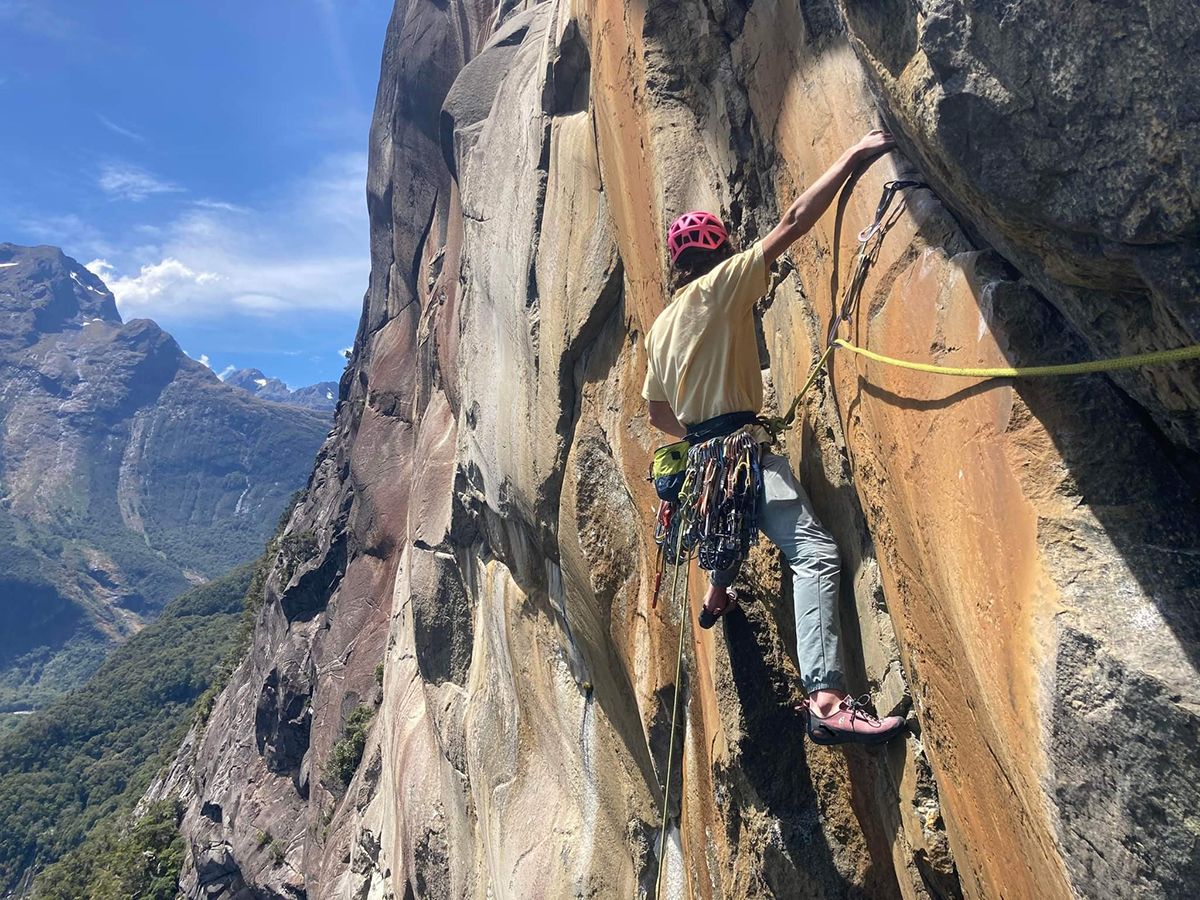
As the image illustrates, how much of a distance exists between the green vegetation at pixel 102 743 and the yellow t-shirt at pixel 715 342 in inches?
1971

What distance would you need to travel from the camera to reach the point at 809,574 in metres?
3.87

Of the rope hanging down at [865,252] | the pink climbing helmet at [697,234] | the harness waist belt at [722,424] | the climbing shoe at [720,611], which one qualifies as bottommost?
the climbing shoe at [720,611]

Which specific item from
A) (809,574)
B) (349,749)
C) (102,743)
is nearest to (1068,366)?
(809,574)

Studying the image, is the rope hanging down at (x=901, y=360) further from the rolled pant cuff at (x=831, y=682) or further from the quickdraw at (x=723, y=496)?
the rolled pant cuff at (x=831, y=682)

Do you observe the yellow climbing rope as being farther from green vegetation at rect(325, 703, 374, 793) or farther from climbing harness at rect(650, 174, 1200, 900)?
green vegetation at rect(325, 703, 374, 793)

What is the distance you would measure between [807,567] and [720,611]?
1098mm

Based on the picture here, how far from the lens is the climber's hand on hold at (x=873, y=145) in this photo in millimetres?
3506

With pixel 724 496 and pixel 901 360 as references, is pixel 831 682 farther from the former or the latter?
pixel 901 360

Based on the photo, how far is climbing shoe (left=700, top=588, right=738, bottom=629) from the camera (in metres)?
4.88

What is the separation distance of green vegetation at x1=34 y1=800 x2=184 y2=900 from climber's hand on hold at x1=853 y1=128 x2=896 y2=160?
35.2 m

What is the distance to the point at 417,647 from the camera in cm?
1405

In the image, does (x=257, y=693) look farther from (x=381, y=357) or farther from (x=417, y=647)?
(x=417, y=647)

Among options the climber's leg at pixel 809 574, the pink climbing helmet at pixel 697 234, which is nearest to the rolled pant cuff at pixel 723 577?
the climber's leg at pixel 809 574

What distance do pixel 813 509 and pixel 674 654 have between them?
245 cm
